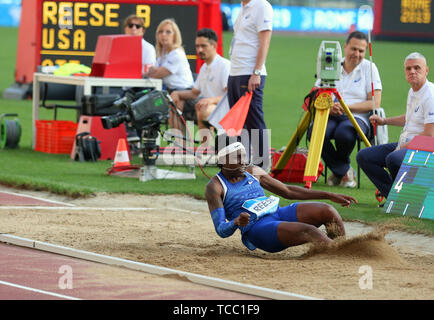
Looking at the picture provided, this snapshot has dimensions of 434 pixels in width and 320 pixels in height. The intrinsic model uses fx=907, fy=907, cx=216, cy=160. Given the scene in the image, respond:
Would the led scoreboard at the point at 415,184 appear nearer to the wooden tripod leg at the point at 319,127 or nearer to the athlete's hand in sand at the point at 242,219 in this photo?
the wooden tripod leg at the point at 319,127

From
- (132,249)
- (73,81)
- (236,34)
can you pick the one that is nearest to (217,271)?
(132,249)

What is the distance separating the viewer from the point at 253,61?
36.2ft

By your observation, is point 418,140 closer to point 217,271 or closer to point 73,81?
point 217,271

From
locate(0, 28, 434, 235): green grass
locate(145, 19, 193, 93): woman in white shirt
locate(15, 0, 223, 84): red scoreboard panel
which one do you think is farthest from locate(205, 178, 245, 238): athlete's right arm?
locate(15, 0, 223, 84): red scoreboard panel

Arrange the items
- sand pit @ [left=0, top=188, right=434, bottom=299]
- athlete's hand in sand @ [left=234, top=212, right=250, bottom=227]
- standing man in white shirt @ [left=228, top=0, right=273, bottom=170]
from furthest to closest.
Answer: standing man in white shirt @ [left=228, top=0, right=273, bottom=170]
athlete's hand in sand @ [left=234, top=212, right=250, bottom=227]
sand pit @ [left=0, top=188, right=434, bottom=299]

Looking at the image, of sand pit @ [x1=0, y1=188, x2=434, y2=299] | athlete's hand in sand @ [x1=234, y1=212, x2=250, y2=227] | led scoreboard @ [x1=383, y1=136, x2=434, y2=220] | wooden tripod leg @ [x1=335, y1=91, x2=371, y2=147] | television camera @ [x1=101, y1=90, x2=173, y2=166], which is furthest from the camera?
television camera @ [x1=101, y1=90, x2=173, y2=166]

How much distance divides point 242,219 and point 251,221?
0.45 meters

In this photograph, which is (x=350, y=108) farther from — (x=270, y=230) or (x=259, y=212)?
(x=270, y=230)

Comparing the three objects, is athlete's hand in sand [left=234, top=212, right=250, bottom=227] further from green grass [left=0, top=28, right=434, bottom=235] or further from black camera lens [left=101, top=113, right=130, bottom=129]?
black camera lens [left=101, top=113, right=130, bottom=129]

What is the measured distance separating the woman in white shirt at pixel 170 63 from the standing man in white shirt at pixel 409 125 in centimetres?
467

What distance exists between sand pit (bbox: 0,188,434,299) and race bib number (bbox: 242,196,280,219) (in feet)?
1.27

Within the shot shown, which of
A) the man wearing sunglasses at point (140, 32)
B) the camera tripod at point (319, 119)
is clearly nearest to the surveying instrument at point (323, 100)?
the camera tripod at point (319, 119)

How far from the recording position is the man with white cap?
7145 millimetres

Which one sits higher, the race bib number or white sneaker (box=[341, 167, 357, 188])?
the race bib number
